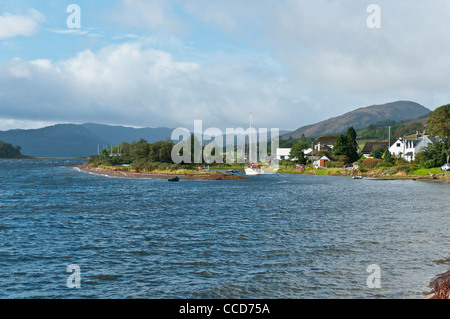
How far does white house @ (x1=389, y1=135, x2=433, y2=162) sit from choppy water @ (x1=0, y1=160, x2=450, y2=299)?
8709 centimetres

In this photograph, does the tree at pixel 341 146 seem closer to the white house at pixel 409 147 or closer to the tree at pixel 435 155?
the white house at pixel 409 147

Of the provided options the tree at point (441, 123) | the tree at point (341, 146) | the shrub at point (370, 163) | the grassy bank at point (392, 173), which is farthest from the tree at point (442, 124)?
the tree at point (341, 146)

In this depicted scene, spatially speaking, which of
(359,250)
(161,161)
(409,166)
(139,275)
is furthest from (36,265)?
(161,161)

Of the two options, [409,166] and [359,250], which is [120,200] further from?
[409,166]

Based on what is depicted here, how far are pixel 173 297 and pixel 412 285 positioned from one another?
34.2 ft

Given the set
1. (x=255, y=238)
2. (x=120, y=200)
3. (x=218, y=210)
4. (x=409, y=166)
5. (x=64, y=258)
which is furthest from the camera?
(x=409, y=166)

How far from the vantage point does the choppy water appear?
16734 mm

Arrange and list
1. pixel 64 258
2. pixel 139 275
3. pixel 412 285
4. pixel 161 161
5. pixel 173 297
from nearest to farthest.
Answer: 1. pixel 173 297
2. pixel 412 285
3. pixel 139 275
4. pixel 64 258
5. pixel 161 161

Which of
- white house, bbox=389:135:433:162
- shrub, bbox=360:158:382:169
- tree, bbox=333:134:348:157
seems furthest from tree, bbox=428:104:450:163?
tree, bbox=333:134:348:157

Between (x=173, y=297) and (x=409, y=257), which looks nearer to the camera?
(x=173, y=297)

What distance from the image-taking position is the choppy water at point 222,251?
54.9 feet

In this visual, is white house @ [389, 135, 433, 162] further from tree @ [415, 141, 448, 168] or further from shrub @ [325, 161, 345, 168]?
shrub @ [325, 161, 345, 168]

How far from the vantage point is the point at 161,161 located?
454 ft
